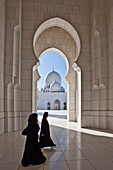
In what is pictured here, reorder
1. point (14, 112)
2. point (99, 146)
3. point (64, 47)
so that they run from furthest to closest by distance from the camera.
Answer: point (64, 47) → point (14, 112) → point (99, 146)

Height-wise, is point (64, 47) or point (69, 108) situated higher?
point (64, 47)

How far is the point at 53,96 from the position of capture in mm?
49406

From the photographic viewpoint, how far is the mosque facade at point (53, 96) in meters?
49.0

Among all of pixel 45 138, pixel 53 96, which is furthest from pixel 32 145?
pixel 53 96

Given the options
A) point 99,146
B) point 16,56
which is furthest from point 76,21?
point 99,146

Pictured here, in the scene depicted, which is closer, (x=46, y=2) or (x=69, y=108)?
(x=46, y=2)

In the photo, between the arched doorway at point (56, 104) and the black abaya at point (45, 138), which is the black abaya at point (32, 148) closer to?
the black abaya at point (45, 138)

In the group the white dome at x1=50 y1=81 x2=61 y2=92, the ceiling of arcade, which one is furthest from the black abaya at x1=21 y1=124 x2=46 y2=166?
the white dome at x1=50 y1=81 x2=61 y2=92

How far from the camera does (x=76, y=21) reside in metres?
11.2

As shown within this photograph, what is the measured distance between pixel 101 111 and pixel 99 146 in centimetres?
A: 430

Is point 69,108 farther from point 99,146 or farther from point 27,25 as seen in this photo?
point 99,146

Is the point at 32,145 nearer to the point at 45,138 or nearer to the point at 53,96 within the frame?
the point at 45,138

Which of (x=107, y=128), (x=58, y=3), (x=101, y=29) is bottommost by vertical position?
(x=107, y=128)

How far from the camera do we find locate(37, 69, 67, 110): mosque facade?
161 feet
